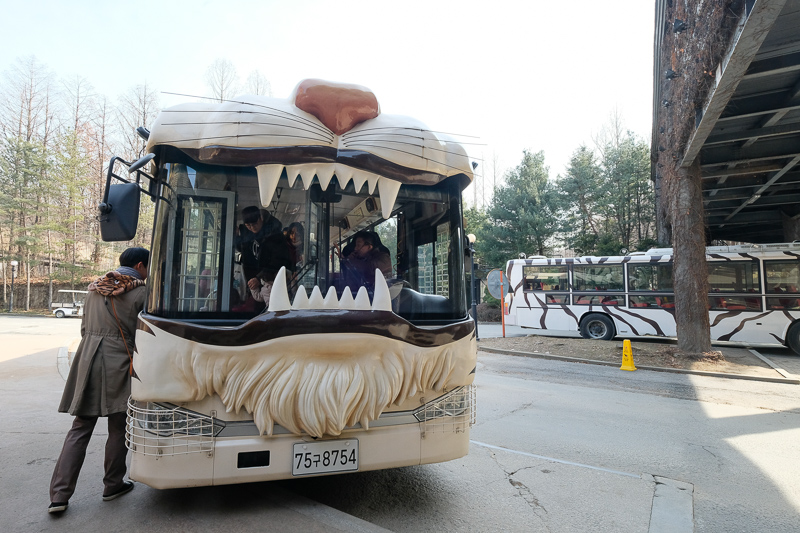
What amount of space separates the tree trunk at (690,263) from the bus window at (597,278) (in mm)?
3967

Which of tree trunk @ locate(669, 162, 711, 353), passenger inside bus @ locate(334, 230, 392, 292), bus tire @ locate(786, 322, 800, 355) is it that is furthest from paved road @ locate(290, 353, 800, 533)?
bus tire @ locate(786, 322, 800, 355)

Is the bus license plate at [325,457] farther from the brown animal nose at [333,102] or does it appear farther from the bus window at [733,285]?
the bus window at [733,285]

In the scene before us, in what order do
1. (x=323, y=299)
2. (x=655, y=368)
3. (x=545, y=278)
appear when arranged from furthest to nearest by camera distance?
(x=545, y=278) → (x=655, y=368) → (x=323, y=299)

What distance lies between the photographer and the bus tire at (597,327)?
14664mm

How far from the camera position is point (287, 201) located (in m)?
2.89

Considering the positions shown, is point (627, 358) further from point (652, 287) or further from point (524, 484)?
point (524, 484)

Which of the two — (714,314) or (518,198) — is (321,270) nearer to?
(714,314)

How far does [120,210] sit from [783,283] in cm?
1553

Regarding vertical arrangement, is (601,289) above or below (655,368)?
above

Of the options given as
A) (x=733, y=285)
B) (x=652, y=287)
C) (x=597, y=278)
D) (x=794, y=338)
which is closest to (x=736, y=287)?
(x=733, y=285)

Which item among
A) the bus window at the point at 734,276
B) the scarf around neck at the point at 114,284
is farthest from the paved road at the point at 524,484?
the bus window at the point at 734,276

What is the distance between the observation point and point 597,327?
49.3 ft

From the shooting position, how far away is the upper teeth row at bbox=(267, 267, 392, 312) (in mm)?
2602

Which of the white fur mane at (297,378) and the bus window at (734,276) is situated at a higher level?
the bus window at (734,276)
